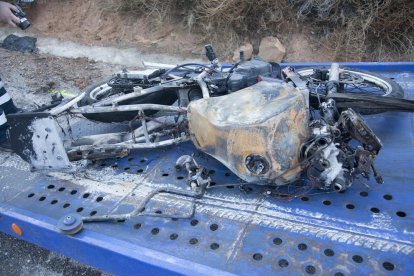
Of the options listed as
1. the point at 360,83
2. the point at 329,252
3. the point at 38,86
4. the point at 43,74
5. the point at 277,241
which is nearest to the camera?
the point at 329,252

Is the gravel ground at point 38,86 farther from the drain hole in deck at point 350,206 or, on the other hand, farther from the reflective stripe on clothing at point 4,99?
the drain hole in deck at point 350,206

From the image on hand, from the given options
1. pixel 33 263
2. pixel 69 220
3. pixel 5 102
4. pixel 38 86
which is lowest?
pixel 33 263

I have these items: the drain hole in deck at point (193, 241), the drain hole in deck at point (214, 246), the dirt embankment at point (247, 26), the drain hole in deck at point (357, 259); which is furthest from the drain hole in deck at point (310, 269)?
the dirt embankment at point (247, 26)

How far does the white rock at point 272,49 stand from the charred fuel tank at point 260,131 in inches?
144

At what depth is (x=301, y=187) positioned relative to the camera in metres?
2.07

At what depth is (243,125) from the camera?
6.40 ft

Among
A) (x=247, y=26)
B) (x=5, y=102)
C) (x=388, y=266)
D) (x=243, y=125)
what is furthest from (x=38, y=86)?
(x=388, y=266)

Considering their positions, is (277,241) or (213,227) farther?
(213,227)

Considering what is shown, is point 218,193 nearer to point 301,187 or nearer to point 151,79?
point 301,187

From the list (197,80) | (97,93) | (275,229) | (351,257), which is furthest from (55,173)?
(351,257)

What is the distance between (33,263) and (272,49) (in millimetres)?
4302

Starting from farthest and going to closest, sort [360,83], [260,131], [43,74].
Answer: [43,74]
[360,83]
[260,131]

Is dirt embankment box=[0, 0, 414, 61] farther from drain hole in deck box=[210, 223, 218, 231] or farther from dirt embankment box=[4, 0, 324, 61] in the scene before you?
drain hole in deck box=[210, 223, 218, 231]

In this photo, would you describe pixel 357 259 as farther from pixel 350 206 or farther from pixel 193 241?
pixel 193 241
